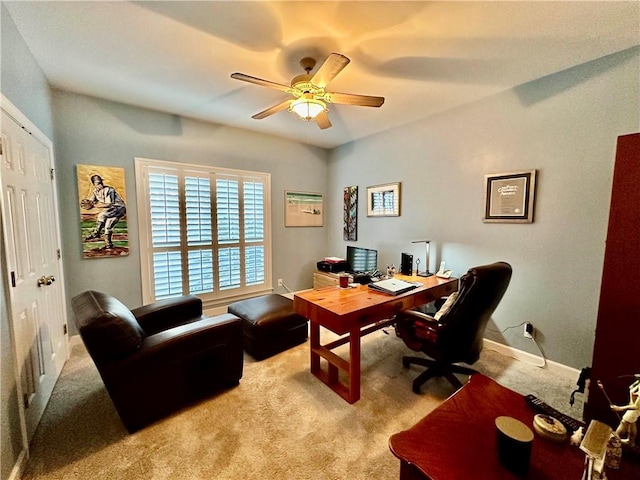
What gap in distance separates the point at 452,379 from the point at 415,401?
0.36 meters

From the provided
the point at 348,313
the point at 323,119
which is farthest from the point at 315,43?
the point at 348,313

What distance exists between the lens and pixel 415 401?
1.98 metres

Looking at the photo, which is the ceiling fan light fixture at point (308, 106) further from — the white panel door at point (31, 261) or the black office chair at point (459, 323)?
the white panel door at point (31, 261)

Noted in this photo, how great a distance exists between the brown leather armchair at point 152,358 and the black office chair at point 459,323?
1.39 metres

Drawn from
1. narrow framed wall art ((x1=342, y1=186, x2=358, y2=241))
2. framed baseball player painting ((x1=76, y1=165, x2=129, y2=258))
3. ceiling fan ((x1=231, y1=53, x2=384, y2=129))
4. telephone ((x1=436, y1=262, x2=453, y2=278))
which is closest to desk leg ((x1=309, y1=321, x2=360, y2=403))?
telephone ((x1=436, y1=262, x2=453, y2=278))

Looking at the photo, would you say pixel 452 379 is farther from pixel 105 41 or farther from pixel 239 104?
pixel 105 41

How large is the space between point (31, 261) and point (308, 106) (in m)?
2.26

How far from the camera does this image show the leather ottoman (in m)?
2.53

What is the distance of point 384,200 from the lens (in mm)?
3730

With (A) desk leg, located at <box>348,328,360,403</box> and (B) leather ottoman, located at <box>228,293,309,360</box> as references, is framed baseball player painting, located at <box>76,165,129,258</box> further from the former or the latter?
(A) desk leg, located at <box>348,328,360,403</box>

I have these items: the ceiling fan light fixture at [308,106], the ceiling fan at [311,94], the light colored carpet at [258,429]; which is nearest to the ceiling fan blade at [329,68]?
the ceiling fan at [311,94]

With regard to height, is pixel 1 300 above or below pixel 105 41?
below

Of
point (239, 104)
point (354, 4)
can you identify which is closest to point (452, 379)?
point (354, 4)

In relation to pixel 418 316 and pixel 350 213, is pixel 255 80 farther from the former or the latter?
pixel 350 213
